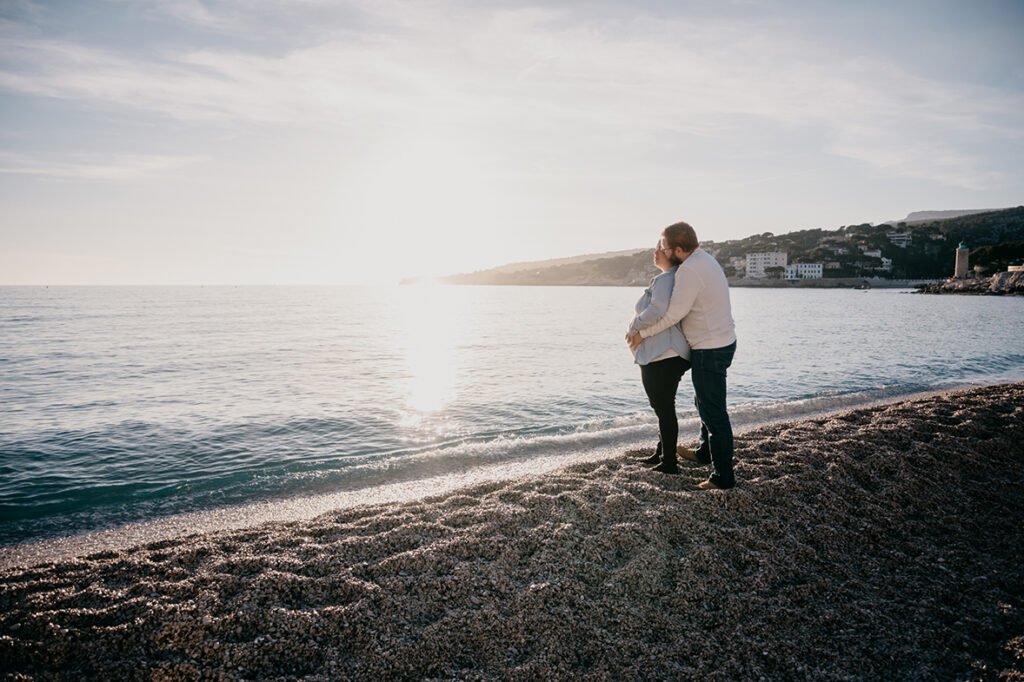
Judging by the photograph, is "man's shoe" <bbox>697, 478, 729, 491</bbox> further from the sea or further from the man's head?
the sea

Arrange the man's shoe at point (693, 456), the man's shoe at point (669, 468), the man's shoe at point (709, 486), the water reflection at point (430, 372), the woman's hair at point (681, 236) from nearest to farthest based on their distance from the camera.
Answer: the woman's hair at point (681, 236), the man's shoe at point (709, 486), the man's shoe at point (669, 468), the man's shoe at point (693, 456), the water reflection at point (430, 372)

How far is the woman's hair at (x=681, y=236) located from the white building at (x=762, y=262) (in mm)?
172889

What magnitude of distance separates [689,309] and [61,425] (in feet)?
39.8

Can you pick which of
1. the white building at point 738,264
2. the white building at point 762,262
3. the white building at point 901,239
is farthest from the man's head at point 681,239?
the white building at point 901,239

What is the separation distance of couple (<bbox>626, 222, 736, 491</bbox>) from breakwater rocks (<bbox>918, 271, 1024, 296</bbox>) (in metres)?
101

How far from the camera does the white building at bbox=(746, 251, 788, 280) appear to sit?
16300 cm

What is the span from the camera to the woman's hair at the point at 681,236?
5137mm

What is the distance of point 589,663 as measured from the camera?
316 centimetres

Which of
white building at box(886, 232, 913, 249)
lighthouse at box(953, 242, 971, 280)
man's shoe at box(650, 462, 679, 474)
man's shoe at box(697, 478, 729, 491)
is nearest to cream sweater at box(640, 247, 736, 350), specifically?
man's shoe at box(697, 478, 729, 491)

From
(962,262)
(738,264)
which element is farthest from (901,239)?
(962,262)

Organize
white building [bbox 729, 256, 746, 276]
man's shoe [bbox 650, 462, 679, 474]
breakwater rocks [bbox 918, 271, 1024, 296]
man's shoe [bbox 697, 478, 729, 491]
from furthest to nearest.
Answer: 1. white building [bbox 729, 256, 746, 276]
2. breakwater rocks [bbox 918, 271, 1024, 296]
3. man's shoe [bbox 650, 462, 679, 474]
4. man's shoe [bbox 697, 478, 729, 491]

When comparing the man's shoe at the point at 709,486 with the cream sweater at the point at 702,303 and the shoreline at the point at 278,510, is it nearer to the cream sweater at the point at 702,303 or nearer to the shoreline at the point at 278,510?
the cream sweater at the point at 702,303

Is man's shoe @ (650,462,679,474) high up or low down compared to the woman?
down

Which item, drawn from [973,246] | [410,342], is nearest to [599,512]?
[410,342]
